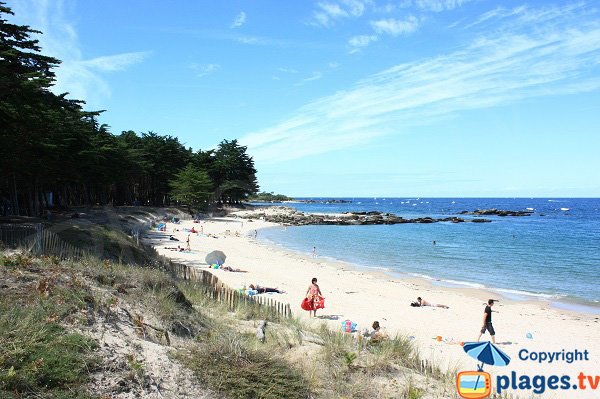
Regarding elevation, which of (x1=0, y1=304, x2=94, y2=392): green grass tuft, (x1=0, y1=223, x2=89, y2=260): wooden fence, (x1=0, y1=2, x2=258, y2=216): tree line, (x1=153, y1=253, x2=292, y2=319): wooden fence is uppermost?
(x1=0, y1=2, x2=258, y2=216): tree line

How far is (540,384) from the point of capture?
11.1m

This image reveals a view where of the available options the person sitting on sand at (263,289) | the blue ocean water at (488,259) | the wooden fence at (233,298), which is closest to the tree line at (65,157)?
the wooden fence at (233,298)

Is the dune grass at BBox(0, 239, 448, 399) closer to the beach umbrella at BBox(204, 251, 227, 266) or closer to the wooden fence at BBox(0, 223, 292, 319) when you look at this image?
the wooden fence at BBox(0, 223, 292, 319)

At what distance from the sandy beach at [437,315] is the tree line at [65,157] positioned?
10.8 m

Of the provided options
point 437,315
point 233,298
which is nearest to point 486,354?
point 233,298

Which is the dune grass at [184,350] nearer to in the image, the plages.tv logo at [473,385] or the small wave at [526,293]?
the plages.tv logo at [473,385]

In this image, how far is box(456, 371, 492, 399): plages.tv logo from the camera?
761 centimetres

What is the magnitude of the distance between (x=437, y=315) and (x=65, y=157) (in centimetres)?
2830

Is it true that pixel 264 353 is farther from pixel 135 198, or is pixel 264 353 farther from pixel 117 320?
pixel 135 198

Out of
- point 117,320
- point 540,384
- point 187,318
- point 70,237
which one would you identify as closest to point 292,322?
point 187,318

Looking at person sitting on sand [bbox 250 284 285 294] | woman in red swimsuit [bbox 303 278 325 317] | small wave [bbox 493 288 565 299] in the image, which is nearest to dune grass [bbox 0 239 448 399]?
woman in red swimsuit [bbox 303 278 325 317]

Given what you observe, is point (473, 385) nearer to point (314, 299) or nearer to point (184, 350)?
point (184, 350)

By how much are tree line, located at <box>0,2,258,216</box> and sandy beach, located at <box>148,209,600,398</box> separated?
427 inches

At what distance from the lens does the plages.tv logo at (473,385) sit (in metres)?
7.61
